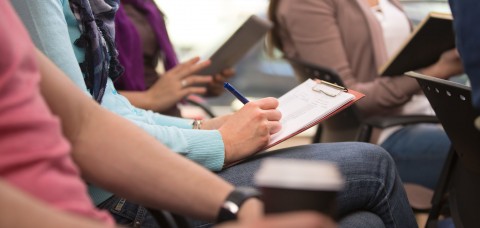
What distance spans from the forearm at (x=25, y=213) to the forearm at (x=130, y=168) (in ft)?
0.76

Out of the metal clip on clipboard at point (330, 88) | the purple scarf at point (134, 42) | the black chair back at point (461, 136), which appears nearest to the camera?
the black chair back at point (461, 136)

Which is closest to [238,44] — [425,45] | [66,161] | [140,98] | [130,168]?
[140,98]

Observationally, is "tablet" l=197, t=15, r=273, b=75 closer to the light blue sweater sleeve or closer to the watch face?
the light blue sweater sleeve

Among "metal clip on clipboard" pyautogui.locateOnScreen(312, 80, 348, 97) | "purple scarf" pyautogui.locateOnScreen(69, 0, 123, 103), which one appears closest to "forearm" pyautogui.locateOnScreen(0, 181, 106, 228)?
"purple scarf" pyautogui.locateOnScreen(69, 0, 123, 103)

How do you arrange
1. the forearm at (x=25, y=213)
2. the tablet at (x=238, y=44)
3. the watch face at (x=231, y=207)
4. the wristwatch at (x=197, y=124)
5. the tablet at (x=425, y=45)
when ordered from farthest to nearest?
the tablet at (x=238, y=44) < the tablet at (x=425, y=45) < the wristwatch at (x=197, y=124) < the watch face at (x=231, y=207) < the forearm at (x=25, y=213)

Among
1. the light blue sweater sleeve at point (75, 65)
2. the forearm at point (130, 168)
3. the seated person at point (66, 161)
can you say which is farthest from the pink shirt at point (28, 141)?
the light blue sweater sleeve at point (75, 65)

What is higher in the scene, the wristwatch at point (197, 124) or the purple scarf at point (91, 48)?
the purple scarf at point (91, 48)

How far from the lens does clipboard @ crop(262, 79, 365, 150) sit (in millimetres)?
1104

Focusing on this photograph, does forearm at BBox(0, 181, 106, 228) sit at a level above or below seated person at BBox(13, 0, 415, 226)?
above

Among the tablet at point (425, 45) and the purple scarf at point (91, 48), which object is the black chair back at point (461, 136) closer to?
the tablet at point (425, 45)

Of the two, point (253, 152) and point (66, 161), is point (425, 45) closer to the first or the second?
point (253, 152)

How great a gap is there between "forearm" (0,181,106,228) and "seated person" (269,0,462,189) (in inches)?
59.1

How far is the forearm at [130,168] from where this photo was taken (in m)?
0.81

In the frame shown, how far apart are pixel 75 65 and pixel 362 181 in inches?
22.3
